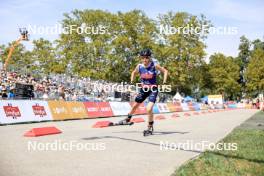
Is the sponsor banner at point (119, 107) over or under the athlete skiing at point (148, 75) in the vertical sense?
under

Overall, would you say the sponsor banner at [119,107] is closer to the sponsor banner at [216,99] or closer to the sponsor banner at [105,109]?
the sponsor banner at [105,109]

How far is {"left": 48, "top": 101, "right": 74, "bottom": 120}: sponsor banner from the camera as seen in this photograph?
72.5 feet

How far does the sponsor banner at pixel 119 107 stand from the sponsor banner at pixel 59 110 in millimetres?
6518

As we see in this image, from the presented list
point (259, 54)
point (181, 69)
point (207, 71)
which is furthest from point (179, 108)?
point (259, 54)

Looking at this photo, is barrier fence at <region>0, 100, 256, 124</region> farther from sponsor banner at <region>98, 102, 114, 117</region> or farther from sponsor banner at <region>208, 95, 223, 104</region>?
sponsor banner at <region>208, 95, 223, 104</region>

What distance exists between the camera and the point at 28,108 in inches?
778

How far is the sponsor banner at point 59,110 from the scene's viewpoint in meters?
22.1

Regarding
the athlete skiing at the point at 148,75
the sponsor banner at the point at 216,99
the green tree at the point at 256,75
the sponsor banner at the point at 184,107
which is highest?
the green tree at the point at 256,75

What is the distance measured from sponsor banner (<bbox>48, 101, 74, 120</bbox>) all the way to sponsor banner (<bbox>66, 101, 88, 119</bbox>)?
264 millimetres

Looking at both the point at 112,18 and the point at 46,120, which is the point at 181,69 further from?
the point at 46,120

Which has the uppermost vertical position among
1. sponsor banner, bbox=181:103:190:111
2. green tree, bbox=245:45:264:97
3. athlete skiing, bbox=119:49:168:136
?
green tree, bbox=245:45:264:97

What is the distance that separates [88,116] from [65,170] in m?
20.3

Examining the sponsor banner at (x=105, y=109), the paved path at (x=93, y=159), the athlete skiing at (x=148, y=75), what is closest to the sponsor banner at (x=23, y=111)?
the sponsor banner at (x=105, y=109)

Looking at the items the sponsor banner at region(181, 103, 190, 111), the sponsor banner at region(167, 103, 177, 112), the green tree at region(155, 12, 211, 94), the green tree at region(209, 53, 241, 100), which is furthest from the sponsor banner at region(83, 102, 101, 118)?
the green tree at region(209, 53, 241, 100)
